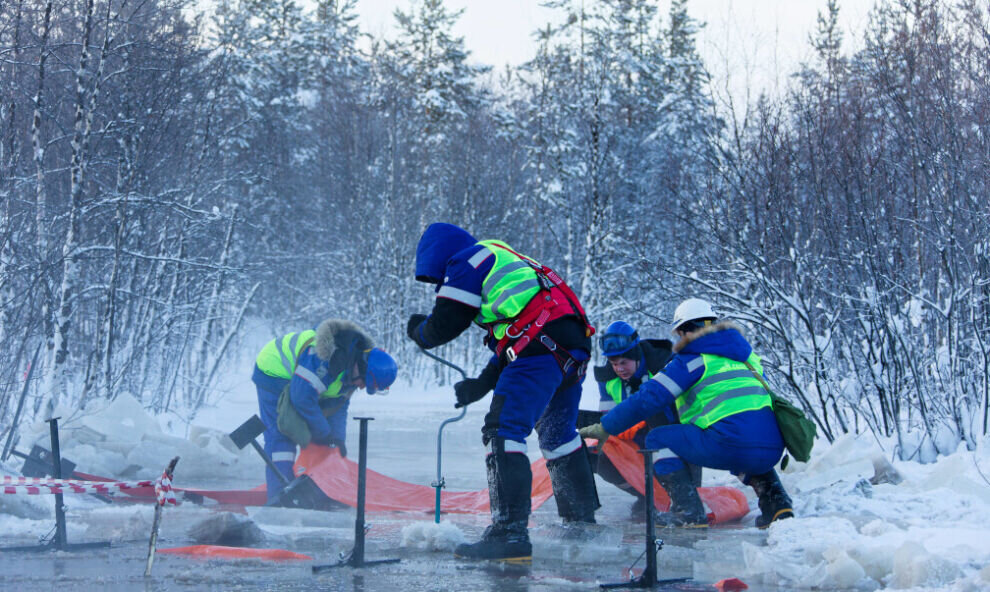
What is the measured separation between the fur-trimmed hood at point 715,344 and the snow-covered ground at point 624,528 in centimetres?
96

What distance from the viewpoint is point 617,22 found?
2205 cm

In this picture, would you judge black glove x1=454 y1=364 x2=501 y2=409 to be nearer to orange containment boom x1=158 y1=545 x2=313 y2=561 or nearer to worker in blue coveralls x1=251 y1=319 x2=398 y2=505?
orange containment boom x1=158 y1=545 x2=313 y2=561

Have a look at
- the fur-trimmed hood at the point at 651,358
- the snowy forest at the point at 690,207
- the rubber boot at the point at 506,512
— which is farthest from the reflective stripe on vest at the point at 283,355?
the rubber boot at the point at 506,512

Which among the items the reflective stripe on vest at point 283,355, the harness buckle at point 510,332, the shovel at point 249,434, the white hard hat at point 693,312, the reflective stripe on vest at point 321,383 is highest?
the white hard hat at point 693,312

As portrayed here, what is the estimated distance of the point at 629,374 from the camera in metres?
6.11

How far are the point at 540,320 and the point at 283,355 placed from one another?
332 centimetres

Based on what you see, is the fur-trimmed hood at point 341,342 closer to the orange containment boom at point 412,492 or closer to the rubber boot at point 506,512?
the orange containment boom at point 412,492

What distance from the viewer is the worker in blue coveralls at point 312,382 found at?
668 centimetres

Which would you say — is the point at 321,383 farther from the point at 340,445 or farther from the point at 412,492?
the point at 412,492

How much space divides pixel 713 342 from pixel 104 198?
21.2 feet

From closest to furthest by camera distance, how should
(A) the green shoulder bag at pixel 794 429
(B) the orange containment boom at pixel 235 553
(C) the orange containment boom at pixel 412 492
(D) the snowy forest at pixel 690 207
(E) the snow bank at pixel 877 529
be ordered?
1. (E) the snow bank at pixel 877 529
2. (B) the orange containment boom at pixel 235 553
3. (A) the green shoulder bag at pixel 794 429
4. (C) the orange containment boom at pixel 412 492
5. (D) the snowy forest at pixel 690 207

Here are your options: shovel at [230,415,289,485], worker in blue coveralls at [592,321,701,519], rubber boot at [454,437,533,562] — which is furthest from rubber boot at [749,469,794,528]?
shovel at [230,415,289,485]

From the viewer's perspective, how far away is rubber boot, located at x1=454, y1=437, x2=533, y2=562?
13.8 ft

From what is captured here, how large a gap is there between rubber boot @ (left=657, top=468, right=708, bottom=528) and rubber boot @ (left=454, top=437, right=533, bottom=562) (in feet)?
4.12
